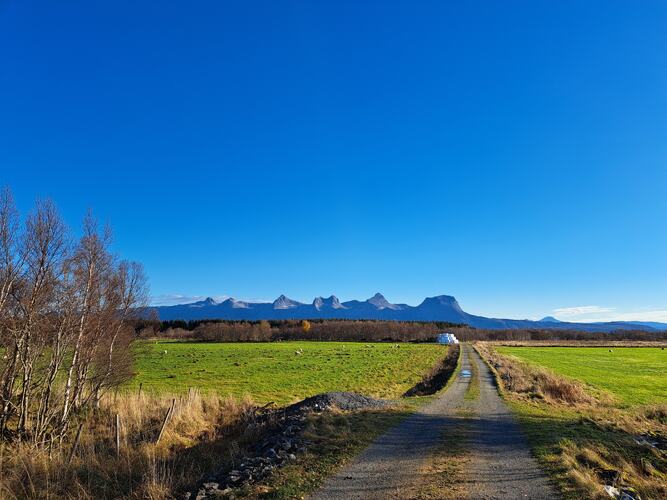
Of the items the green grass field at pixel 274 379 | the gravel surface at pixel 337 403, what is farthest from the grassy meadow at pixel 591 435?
the green grass field at pixel 274 379

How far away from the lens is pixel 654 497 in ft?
34.6

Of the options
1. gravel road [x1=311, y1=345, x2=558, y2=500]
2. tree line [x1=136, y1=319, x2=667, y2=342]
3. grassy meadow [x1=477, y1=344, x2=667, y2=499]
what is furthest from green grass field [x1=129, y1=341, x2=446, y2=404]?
tree line [x1=136, y1=319, x2=667, y2=342]

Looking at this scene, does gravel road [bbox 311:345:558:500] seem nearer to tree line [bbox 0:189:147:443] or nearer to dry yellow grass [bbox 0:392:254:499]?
dry yellow grass [bbox 0:392:254:499]

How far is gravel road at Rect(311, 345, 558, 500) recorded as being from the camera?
9.62 m

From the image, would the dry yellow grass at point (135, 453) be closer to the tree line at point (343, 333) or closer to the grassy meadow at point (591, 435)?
the grassy meadow at point (591, 435)

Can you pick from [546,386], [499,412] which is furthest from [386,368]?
[499,412]

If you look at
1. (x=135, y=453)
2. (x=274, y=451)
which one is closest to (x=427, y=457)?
(x=274, y=451)

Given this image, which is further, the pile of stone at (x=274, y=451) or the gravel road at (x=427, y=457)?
the pile of stone at (x=274, y=451)

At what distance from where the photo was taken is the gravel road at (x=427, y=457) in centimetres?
962

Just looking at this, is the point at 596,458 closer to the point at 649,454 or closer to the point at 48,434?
the point at 649,454

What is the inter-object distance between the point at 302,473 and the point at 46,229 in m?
14.8

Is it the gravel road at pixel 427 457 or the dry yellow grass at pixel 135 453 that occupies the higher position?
the gravel road at pixel 427 457

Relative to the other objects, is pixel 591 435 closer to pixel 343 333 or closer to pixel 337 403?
pixel 337 403

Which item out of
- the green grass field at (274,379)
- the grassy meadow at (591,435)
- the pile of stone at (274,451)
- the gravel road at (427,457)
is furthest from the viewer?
the green grass field at (274,379)
